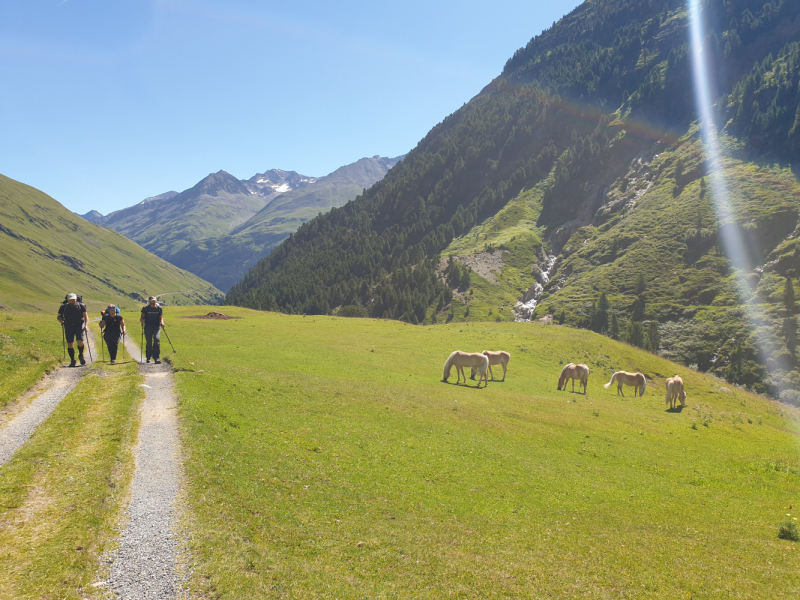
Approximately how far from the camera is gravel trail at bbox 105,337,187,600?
7926mm

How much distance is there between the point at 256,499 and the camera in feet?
39.6

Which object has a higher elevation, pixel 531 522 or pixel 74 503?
pixel 74 503

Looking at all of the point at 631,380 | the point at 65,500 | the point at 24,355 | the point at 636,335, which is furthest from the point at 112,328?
the point at 636,335

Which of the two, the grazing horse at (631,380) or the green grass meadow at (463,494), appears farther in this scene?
the grazing horse at (631,380)

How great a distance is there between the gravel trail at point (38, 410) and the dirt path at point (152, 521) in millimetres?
3228

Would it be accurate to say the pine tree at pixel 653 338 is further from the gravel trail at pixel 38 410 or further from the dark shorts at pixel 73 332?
the gravel trail at pixel 38 410

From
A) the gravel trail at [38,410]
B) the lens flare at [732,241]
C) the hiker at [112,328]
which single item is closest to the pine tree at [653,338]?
the lens flare at [732,241]

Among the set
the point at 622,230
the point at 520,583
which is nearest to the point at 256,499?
the point at 520,583

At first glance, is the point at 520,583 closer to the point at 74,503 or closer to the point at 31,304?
the point at 74,503

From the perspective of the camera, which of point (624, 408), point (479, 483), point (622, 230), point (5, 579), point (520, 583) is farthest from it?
point (622, 230)

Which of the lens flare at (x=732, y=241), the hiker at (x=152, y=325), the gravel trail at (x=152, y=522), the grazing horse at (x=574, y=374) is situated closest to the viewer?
the gravel trail at (x=152, y=522)

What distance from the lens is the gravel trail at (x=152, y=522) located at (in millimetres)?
7926

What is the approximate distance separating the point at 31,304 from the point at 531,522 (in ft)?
843

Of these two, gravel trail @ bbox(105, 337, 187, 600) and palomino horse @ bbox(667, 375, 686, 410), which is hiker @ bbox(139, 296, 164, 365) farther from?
palomino horse @ bbox(667, 375, 686, 410)
